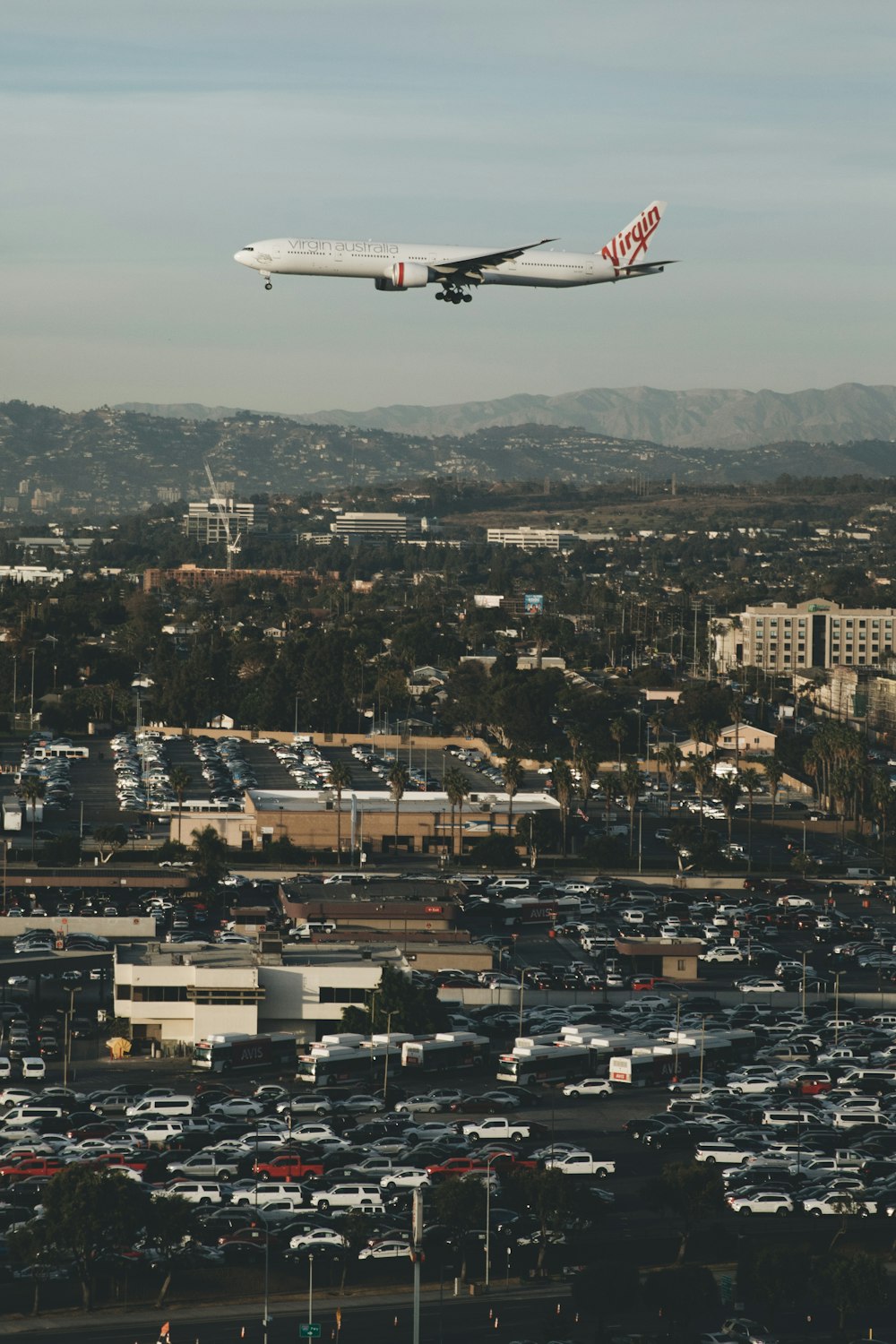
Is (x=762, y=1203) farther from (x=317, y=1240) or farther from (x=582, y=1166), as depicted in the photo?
(x=317, y=1240)

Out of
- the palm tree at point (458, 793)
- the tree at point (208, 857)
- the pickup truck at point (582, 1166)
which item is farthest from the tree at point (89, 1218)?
the palm tree at point (458, 793)

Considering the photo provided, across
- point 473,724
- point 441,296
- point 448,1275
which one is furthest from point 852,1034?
point 473,724

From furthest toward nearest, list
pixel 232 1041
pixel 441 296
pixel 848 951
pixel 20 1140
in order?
1. pixel 441 296
2. pixel 848 951
3. pixel 232 1041
4. pixel 20 1140

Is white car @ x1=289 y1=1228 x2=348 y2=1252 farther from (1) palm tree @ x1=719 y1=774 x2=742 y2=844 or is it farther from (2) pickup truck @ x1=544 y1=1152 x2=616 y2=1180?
(1) palm tree @ x1=719 y1=774 x2=742 y2=844

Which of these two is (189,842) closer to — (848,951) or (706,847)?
(706,847)

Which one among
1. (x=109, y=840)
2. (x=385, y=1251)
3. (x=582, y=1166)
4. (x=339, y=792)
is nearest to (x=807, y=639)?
(x=339, y=792)

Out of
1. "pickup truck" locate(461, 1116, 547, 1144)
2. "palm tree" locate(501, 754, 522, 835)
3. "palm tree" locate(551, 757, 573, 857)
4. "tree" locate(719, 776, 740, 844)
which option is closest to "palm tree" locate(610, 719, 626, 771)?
"tree" locate(719, 776, 740, 844)
